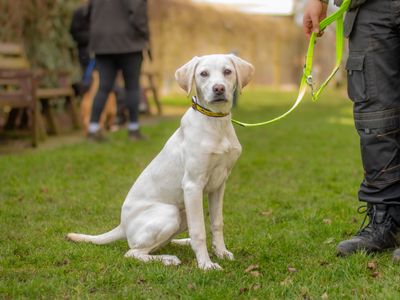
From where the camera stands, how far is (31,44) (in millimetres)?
10047

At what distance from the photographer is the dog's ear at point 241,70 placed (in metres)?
3.20

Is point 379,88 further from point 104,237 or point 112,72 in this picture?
point 112,72

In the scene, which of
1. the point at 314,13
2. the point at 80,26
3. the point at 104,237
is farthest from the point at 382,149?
the point at 80,26

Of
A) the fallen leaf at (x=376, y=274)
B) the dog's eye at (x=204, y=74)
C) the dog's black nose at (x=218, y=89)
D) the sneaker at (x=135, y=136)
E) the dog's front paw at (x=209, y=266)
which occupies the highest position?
the dog's eye at (x=204, y=74)

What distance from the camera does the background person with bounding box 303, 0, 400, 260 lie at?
3143 mm

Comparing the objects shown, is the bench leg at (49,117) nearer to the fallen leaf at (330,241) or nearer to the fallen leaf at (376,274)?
the fallen leaf at (330,241)

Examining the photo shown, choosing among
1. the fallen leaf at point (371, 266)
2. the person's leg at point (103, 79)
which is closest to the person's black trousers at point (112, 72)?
the person's leg at point (103, 79)

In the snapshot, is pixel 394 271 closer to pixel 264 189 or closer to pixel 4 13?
pixel 264 189

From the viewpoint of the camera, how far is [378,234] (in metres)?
3.28

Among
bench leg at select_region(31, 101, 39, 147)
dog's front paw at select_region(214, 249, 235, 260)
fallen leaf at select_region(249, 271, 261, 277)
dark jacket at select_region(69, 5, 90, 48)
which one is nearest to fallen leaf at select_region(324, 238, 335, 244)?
dog's front paw at select_region(214, 249, 235, 260)

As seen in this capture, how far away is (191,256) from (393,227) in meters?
1.09

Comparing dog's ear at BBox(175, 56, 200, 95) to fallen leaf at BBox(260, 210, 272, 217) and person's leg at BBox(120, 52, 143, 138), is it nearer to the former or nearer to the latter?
fallen leaf at BBox(260, 210, 272, 217)

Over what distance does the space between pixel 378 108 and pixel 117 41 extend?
475 cm

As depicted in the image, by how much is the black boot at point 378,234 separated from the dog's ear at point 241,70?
96cm
